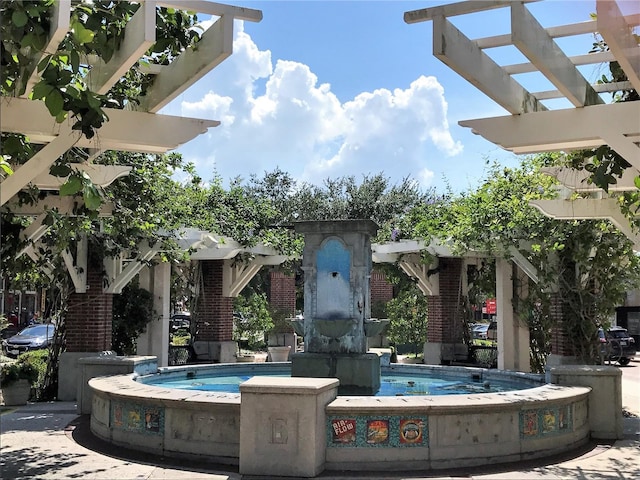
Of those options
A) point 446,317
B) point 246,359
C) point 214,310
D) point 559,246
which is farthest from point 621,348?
point 214,310

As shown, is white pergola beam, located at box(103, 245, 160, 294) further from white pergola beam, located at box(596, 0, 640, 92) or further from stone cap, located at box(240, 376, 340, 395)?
white pergola beam, located at box(596, 0, 640, 92)

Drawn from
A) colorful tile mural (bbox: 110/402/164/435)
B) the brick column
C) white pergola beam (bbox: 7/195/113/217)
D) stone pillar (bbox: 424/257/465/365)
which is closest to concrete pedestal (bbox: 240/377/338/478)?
colorful tile mural (bbox: 110/402/164/435)

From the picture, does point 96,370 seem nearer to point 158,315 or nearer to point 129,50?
point 158,315

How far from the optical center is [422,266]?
18.0 metres

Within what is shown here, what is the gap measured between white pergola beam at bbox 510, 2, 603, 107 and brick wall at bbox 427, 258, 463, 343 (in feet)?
42.0

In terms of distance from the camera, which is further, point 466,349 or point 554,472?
point 466,349

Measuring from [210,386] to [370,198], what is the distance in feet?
73.8

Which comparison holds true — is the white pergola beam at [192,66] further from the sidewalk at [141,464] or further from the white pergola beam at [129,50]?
the sidewalk at [141,464]

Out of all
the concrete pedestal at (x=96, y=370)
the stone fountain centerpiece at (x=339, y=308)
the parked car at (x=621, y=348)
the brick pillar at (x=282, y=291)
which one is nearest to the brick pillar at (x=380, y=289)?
the brick pillar at (x=282, y=291)

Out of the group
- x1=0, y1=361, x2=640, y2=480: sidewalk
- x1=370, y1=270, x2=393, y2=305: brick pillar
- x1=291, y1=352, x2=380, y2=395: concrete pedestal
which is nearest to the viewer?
x1=0, y1=361, x2=640, y2=480: sidewalk

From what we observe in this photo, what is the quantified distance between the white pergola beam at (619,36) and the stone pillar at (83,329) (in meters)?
10.2

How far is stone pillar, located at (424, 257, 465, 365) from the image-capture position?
1784 cm

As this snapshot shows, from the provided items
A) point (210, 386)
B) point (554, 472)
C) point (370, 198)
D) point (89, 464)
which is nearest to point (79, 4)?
point (89, 464)

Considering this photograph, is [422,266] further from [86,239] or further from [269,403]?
[269,403]
